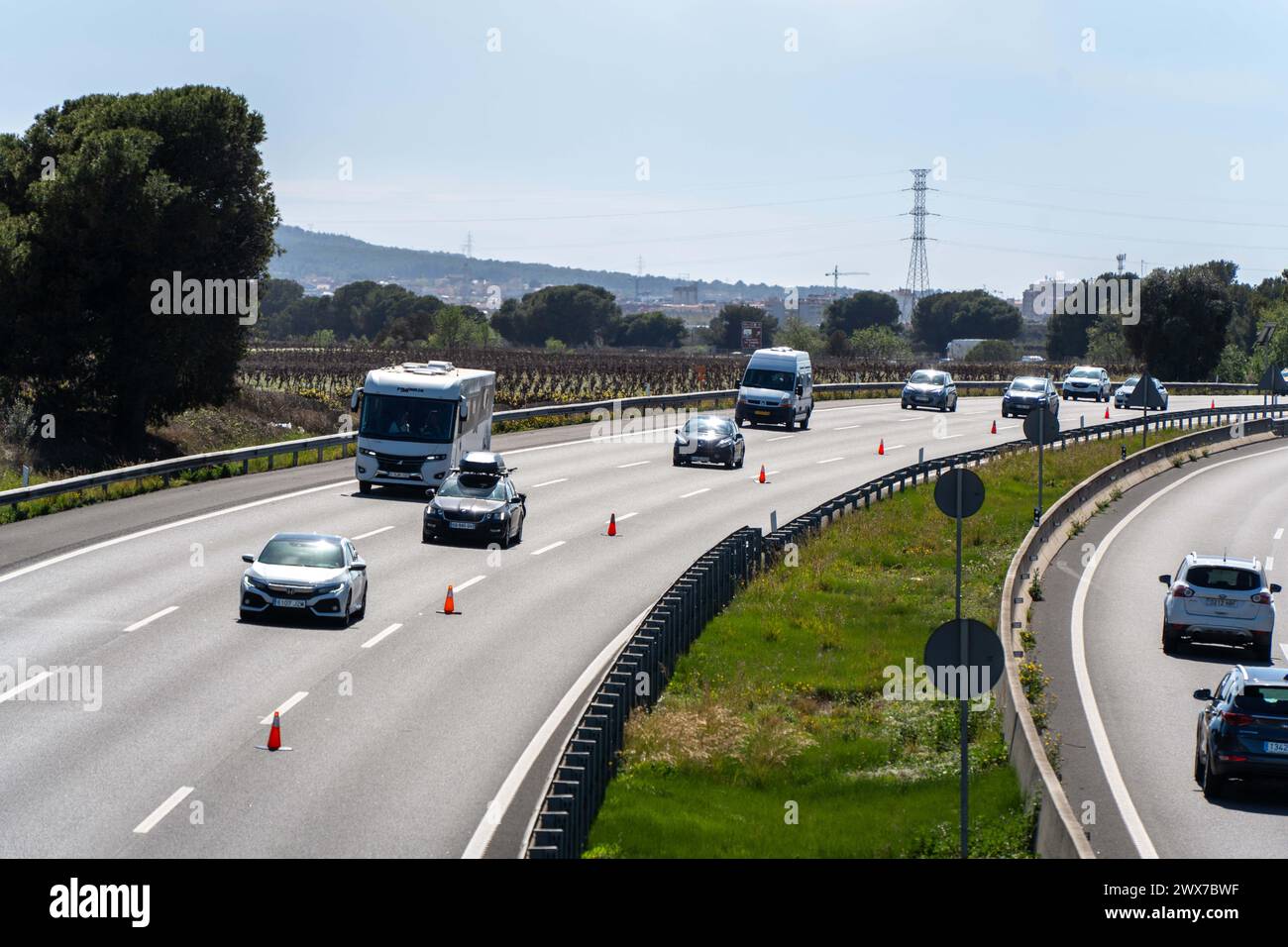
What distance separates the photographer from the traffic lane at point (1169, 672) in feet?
55.7

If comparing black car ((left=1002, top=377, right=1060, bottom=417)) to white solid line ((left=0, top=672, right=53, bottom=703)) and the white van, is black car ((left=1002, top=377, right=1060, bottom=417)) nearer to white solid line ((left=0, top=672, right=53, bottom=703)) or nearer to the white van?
the white van

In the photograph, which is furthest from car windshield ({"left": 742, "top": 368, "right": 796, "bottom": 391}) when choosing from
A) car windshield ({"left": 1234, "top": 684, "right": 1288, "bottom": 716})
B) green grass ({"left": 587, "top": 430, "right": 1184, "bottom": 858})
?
car windshield ({"left": 1234, "top": 684, "right": 1288, "bottom": 716})

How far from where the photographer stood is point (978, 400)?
275 ft

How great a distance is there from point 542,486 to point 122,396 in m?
13.9

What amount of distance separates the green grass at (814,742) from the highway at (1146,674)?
1016 mm

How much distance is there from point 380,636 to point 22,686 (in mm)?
5604

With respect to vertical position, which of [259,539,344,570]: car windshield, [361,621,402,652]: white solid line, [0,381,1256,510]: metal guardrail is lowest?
[361,621,402,652]: white solid line

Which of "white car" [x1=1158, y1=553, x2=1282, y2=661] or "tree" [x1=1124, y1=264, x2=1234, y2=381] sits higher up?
"tree" [x1=1124, y1=264, x2=1234, y2=381]

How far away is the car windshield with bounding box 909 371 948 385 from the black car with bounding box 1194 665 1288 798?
55.6 meters

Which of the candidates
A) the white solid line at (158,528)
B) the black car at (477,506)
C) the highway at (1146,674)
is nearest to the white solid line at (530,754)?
the highway at (1146,674)

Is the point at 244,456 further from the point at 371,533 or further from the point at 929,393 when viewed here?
the point at 929,393

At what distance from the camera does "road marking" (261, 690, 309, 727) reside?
63.6 ft

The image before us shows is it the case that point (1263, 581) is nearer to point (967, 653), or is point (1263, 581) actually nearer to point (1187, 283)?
point (967, 653)

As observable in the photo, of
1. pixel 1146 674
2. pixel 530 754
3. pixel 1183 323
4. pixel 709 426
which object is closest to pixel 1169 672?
pixel 1146 674
